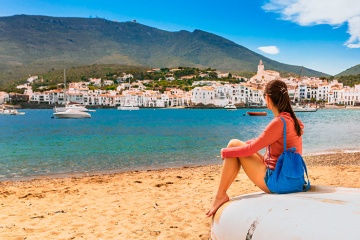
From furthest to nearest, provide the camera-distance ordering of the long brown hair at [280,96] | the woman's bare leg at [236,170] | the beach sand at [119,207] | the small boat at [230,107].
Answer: the small boat at [230,107] → the beach sand at [119,207] → the woman's bare leg at [236,170] → the long brown hair at [280,96]

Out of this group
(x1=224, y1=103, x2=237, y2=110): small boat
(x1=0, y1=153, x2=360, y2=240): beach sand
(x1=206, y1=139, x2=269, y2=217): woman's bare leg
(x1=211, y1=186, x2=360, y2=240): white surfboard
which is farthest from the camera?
(x1=224, y1=103, x2=237, y2=110): small boat

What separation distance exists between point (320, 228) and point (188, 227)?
2.39m

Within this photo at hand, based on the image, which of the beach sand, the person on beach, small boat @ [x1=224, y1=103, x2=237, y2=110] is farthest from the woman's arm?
small boat @ [x1=224, y1=103, x2=237, y2=110]

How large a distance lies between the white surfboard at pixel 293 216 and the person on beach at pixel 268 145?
0.22m

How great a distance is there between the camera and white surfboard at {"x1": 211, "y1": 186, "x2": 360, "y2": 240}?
7.97 feet

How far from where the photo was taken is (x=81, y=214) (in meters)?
5.42

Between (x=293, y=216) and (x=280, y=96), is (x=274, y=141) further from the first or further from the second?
(x=293, y=216)

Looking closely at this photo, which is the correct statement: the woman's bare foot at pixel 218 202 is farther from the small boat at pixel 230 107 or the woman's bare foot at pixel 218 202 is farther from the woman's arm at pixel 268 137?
the small boat at pixel 230 107

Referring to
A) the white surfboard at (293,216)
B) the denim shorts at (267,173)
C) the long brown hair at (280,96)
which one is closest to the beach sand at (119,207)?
the white surfboard at (293,216)

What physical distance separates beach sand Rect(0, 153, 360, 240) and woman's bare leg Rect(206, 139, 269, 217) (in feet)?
2.66

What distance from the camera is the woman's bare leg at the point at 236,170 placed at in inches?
137

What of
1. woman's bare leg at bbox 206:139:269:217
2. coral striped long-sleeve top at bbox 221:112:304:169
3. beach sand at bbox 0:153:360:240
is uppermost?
coral striped long-sleeve top at bbox 221:112:304:169

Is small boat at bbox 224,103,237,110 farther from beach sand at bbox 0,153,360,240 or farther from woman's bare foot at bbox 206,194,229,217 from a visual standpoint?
woman's bare foot at bbox 206,194,229,217

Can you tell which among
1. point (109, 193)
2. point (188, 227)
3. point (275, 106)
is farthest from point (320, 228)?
point (109, 193)
